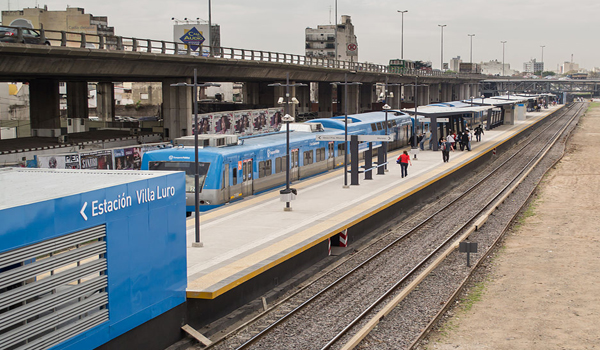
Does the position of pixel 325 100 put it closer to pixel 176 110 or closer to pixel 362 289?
pixel 176 110

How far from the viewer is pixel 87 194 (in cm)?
1164

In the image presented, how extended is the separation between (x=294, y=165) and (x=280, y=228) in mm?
11672

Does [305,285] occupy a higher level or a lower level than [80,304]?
lower

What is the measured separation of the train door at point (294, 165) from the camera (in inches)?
1319

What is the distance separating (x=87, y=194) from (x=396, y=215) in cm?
1876

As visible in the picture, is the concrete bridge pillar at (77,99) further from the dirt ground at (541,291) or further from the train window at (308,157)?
the dirt ground at (541,291)

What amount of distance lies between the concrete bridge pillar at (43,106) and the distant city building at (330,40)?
5478 inches

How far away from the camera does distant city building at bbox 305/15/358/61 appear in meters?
179

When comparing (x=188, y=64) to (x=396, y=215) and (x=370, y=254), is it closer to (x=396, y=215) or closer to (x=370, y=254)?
(x=396, y=215)

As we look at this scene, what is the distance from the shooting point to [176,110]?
42219mm

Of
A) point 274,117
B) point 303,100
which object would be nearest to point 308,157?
point 274,117

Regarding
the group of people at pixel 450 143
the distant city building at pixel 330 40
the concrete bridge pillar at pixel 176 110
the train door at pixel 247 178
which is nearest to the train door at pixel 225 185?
the train door at pixel 247 178

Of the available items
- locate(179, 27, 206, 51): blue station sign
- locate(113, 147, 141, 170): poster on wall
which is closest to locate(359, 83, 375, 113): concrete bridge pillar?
locate(179, 27, 206, 51): blue station sign

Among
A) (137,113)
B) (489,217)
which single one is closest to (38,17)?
(137,113)
